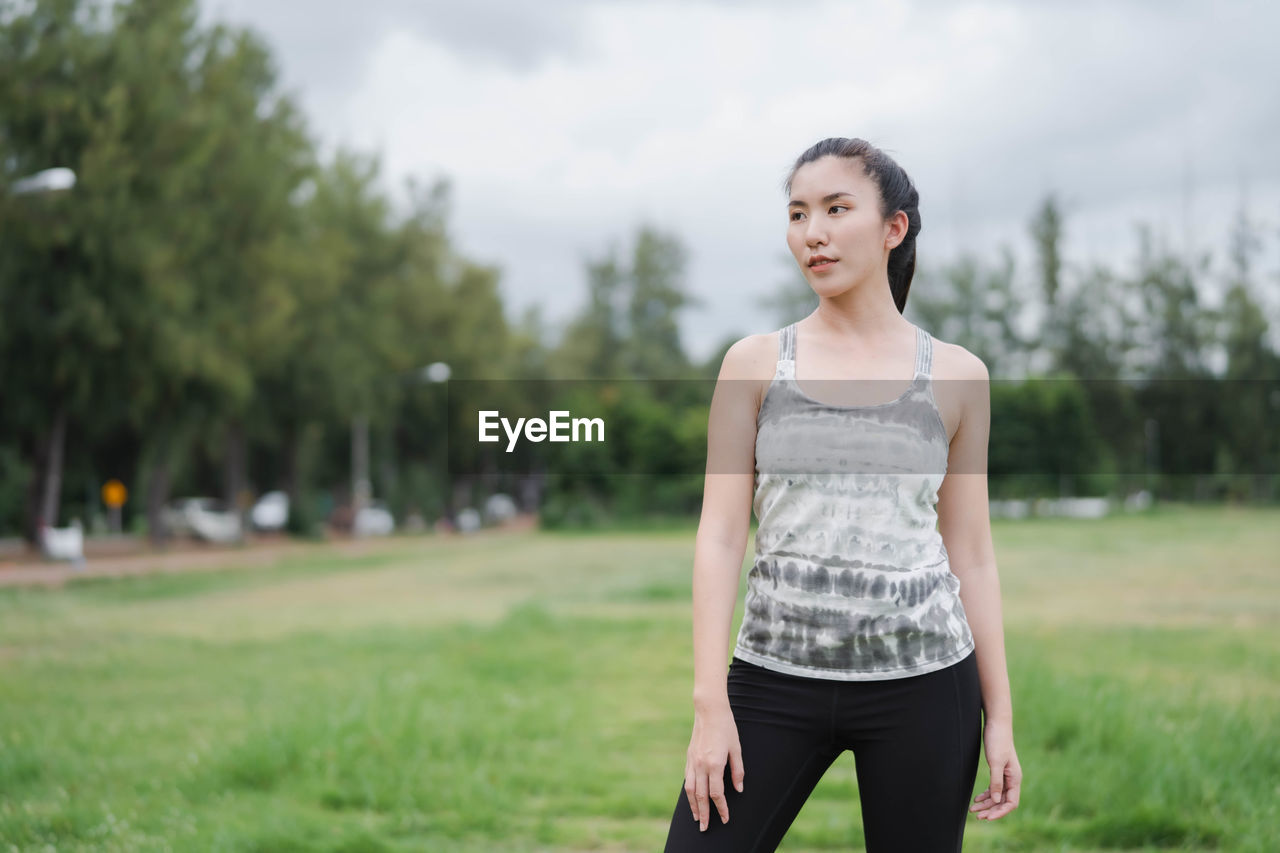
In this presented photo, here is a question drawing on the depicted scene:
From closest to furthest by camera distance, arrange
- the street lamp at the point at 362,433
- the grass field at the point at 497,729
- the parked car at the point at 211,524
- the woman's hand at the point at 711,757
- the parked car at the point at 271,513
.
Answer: the woman's hand at the point at 711,757 < the grass field at the point at 497,729 < the parked car at the point at 211,524 < the street lamp at the point at 362,433 < the parked car at the point at 271,513

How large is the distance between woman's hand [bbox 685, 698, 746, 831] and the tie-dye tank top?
0.16 meters

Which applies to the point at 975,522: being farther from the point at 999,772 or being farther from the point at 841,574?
the point at 999,772

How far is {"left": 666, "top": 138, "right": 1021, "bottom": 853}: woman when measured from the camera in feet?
7.36

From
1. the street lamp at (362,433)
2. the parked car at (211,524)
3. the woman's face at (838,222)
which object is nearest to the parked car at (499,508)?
the street lamp at (362,433)

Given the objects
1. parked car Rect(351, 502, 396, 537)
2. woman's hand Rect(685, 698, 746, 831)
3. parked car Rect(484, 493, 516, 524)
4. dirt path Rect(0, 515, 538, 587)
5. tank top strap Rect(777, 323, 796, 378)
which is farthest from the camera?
parked car Rect(484, 493, 516, 524)

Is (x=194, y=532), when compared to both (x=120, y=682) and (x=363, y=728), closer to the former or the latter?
(x=120, y=682)

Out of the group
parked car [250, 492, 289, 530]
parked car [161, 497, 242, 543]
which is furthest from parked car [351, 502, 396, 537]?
parked car [161, 497, 242, 543]

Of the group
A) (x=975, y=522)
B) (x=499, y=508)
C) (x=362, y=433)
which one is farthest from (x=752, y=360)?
(x=499, y=508)

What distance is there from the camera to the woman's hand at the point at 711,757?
2.18 meters

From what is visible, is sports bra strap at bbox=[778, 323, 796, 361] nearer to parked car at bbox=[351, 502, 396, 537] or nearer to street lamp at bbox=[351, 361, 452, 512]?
street lamp at bbox=[351, 361, 452, 512]

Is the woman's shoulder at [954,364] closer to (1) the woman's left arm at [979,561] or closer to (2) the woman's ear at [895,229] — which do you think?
(1) the woman's left arm at [979,561]

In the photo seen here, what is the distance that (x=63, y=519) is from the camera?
4953cm

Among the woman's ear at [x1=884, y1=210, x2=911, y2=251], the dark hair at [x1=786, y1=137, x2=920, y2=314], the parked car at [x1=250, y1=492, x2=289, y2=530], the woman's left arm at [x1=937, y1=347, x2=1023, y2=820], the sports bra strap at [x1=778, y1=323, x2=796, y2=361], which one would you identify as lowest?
the parked car at [x1=250, y1=492, x2=289, y2=530]

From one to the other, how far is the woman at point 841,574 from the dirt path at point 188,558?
82.9ft
